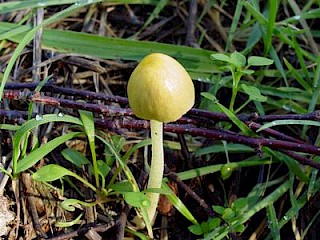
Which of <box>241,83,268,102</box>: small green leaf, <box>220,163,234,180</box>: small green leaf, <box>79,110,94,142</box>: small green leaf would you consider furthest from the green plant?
<box>79,110,94,142</box>: small green leaf

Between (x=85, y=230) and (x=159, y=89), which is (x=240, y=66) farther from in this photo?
(x=85, y=230)

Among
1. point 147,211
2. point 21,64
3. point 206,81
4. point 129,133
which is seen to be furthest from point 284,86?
point 21,64

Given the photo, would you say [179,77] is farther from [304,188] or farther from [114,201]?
[304,188]

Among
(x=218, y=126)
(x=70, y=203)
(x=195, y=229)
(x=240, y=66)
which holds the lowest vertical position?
(x=195, y=229)

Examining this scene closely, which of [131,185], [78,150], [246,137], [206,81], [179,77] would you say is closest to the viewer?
[179,77]

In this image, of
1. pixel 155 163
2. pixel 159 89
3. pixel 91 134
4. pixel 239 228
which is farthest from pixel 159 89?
pixel 239 228

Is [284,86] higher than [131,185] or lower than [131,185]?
higher

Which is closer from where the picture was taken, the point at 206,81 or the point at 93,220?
the point at 93,220
